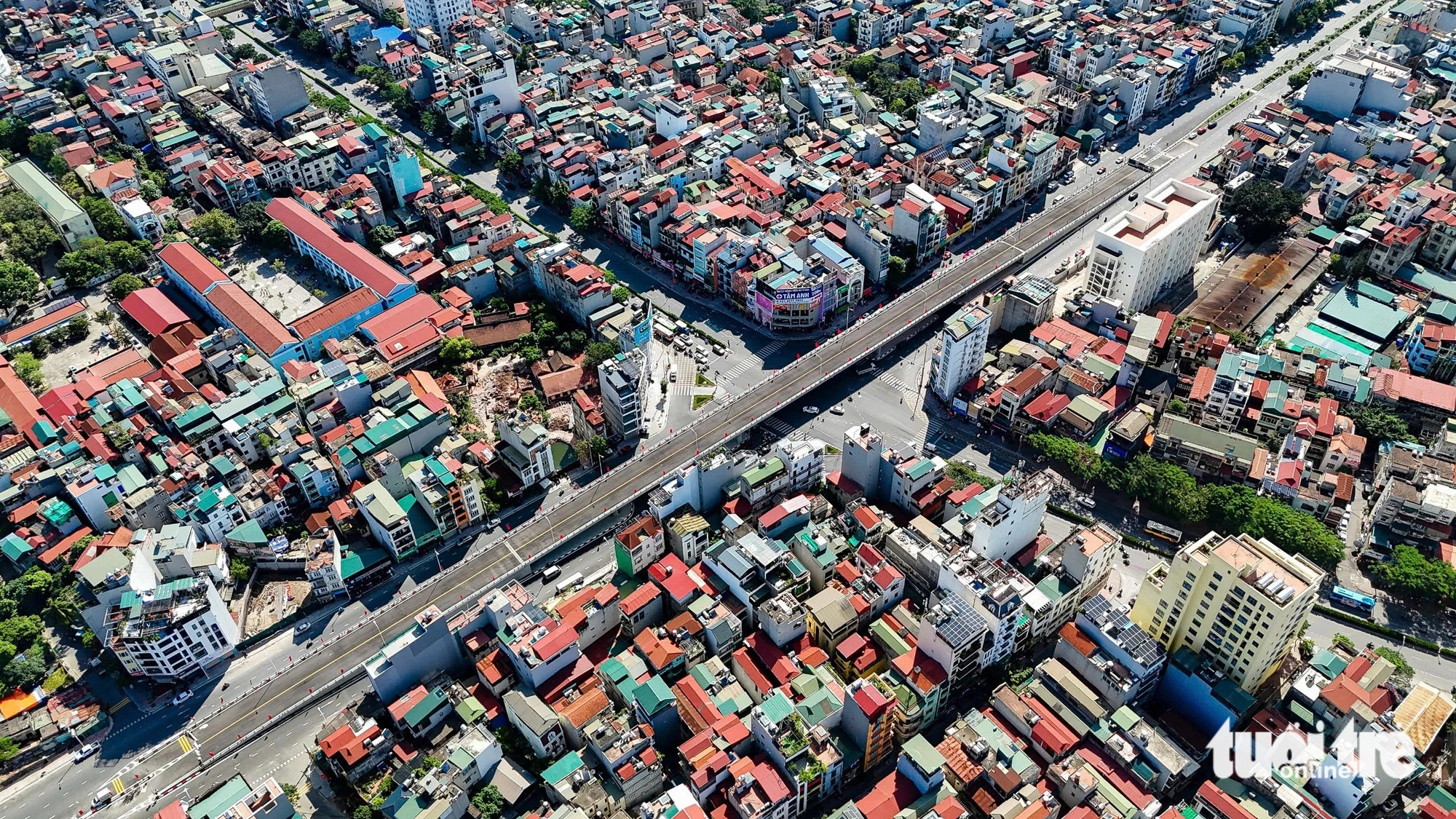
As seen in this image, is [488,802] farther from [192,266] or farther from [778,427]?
[192,266]

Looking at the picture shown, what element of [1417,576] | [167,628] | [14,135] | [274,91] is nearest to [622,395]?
[167,628]

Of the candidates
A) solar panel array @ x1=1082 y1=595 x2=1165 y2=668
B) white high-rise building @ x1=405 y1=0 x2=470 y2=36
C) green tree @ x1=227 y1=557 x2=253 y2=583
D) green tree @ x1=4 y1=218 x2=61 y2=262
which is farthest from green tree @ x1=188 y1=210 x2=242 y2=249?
solar panel array @ x1=1082 y1=595 x2=1165 y2=668

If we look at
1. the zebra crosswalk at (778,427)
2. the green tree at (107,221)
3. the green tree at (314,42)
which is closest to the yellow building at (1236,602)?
the zebra crosswalk at (778,427)

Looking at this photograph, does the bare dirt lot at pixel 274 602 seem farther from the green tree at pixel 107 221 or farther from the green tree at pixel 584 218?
the green tree at pixel 107 221

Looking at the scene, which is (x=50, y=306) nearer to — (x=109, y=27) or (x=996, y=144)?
(x=109, y=27)

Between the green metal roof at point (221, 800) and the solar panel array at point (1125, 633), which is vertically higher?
the solar panel array at point (1125, 633)
